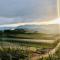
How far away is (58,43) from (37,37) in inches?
6.9

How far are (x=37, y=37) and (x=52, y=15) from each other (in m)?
A: 0.22

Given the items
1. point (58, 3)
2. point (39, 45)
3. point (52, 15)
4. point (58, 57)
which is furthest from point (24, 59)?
point (58, 3)

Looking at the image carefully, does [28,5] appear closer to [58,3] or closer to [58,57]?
[58,3]

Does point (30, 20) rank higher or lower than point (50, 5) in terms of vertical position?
lower

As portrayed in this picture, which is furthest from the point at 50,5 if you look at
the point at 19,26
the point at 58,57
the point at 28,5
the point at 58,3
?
the point at 58,57

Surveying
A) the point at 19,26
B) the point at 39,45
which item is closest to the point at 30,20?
the point at 19,26

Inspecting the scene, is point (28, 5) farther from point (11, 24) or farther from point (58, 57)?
point (58, 57)

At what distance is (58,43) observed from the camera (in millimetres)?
1190

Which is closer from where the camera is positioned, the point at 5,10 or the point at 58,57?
the point at 58,57

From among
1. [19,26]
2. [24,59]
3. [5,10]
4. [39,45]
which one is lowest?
[24,59]

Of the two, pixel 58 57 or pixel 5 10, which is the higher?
pixel 5 10

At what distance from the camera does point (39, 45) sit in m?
1.21

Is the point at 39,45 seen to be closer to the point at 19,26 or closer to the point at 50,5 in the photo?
the point at 19,26

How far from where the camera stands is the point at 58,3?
4.00 ft
